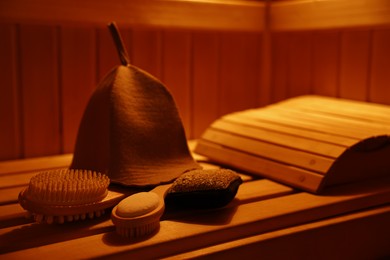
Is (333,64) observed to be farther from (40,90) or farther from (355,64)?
(40,90)

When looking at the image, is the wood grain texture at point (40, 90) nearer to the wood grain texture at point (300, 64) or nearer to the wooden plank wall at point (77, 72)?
the wooden plank wall at point (77, 72)

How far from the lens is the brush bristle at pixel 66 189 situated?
826 mm

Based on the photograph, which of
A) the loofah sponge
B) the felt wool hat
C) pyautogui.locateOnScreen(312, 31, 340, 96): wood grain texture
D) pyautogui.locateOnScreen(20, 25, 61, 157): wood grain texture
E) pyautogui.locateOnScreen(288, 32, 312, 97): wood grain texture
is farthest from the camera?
pyautogui.locateOnScreen(288, 32, 312, 97): wood grain texture

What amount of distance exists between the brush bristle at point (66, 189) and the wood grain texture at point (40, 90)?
0.55m

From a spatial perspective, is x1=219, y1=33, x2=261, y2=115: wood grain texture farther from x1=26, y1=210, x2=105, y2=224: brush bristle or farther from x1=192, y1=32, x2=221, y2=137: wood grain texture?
x1=26, y1=210, x2=105, y2=224: brush bristle

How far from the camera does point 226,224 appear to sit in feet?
2.88

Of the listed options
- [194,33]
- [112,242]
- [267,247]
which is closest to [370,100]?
[194,33]

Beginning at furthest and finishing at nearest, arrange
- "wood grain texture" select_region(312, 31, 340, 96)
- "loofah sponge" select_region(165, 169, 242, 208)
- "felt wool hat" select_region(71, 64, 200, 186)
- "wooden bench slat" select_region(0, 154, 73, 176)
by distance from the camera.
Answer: "wood grain texture" select_region(312, 31, 340, 96) < "wooden bench slat" select_region(0, 154, 73, 176) < "felt wool hat" select_region(71, 64, 200, 186) < "loofah sponge" select_region(165, 169, 242, 208)

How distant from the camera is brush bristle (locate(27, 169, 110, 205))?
0.83 meters

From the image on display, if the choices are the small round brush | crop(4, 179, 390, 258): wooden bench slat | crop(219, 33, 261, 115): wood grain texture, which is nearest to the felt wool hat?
the small round brush

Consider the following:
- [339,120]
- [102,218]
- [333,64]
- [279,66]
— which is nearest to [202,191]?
[102,218]

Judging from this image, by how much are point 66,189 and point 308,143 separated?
601 millimetres

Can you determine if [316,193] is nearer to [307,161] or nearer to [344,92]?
[307,161]

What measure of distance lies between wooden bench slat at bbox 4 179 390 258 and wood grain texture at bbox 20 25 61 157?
2.18ft
